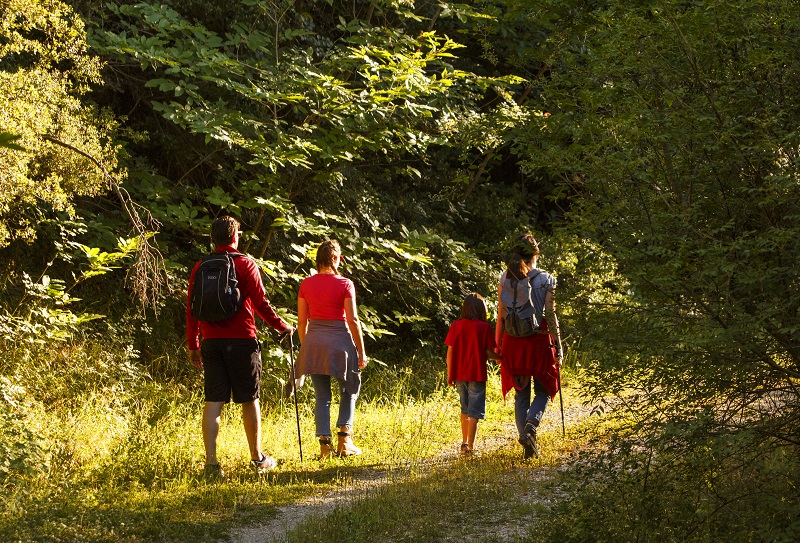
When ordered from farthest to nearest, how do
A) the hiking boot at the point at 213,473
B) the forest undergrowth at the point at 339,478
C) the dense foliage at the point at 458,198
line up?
1. the hiking boot at the point at 213,473
2. the forest undergrowth at the point at 339,478
3. the dense foliage at the point at 458,198

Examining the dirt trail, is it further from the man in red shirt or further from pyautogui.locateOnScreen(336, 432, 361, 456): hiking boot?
the man in red shirt

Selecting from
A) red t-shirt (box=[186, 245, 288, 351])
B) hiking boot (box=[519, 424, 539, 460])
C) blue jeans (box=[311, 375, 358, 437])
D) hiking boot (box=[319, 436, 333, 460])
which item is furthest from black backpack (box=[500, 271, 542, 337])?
red t-shirt (box=[186, 245, 288, 351])

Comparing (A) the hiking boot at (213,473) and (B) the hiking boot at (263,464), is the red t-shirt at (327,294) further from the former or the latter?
(A) the hiking boot at (213,473)

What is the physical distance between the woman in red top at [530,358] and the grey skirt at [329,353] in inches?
54.8

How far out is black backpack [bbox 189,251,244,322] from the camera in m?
7.14

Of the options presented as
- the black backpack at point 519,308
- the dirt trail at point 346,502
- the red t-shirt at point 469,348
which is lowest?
the dirt trail at point 346,502

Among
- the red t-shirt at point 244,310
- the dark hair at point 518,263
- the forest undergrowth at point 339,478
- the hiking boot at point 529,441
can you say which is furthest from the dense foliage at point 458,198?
the red t-shirt at point 244,310

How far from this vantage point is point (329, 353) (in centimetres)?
820

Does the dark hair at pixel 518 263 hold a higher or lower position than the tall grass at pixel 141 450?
higher

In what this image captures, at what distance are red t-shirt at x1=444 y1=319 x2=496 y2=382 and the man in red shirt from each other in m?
1.99

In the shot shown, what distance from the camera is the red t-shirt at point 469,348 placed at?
8.54 m

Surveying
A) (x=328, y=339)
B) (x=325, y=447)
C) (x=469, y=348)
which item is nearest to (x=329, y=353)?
(x=328, y=339)

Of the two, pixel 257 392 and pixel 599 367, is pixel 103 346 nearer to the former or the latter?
pixel 257 392

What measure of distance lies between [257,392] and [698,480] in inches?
139
